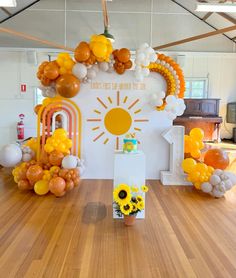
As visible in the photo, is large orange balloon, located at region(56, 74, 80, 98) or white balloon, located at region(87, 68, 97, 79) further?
white balloon, located at region(87, 68, 97, 79)

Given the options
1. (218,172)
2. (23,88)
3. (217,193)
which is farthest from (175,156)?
(23,88)

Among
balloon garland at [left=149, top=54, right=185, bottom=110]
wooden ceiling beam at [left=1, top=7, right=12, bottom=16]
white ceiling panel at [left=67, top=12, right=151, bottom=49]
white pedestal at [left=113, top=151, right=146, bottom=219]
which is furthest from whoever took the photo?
white ceiling panel at [left=67, top=12, right=151, bottom=49]

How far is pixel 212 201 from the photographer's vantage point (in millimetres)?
4152

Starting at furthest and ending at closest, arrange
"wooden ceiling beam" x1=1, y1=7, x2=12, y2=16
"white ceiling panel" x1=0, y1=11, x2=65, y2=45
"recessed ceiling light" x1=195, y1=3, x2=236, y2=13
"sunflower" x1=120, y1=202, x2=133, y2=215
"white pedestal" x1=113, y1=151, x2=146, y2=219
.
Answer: "white ceiling panel" x1=0, y1=11, x2=65, y2=45, "wooden ceiling beam" x1=1, y1=7, x2=12, y2=16, "recessed ceiling light" x1=195, y1=3, x2=236, y2=13, "white pedestal" x1=113, y1=151, x2=146, y2=219, "sunflower" x1=120, y1=202, x2=133, y2=215

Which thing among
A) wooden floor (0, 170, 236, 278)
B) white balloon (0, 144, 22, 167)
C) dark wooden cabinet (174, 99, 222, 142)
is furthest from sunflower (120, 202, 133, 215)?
dark wooden cabinet (174, 99, 222, 142)

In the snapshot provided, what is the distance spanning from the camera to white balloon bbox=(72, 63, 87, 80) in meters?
4.55

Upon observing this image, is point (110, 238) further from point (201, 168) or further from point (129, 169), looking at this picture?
point (201, 168)

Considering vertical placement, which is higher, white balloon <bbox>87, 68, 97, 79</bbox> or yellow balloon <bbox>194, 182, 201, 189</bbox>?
white balloon <bbox>87, 68, 97, 79</bbox>

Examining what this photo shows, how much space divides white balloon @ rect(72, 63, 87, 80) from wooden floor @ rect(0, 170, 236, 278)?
197 centimetres

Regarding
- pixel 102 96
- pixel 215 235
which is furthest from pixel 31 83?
pixel 215 235

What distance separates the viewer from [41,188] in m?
4.20

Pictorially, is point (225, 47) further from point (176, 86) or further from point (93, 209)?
point (93, 209)

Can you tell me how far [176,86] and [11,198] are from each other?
332cm

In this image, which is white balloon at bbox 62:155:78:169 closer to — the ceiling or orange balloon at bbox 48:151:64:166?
orange balloon at bbox 48:151:64:166
